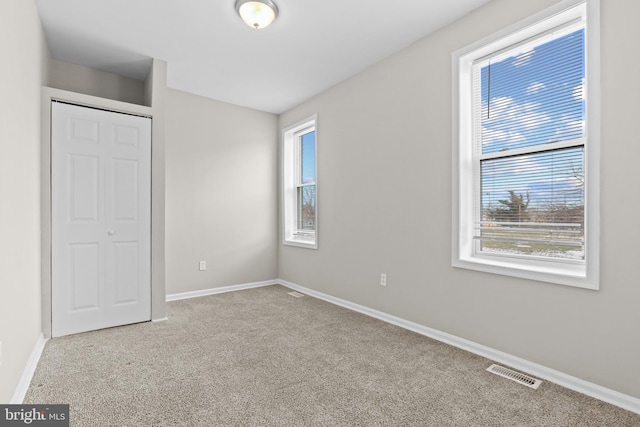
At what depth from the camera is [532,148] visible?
2.28 meters

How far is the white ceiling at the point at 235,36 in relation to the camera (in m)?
2.49

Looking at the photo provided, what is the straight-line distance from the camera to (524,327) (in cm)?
222

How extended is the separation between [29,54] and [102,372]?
2219 millimetres

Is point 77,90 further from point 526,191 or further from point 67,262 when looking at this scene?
point 526,191

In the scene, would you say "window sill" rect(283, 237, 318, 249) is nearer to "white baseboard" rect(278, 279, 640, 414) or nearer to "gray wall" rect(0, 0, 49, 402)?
"white baseboard" rect(278, 279, 640, 414)

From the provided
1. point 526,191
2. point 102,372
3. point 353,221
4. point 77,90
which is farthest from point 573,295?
point 77,90

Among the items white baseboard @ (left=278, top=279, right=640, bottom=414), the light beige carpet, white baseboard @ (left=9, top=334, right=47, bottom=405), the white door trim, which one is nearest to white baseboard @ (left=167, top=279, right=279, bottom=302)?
the white door trim

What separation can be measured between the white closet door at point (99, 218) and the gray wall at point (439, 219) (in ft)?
6.60

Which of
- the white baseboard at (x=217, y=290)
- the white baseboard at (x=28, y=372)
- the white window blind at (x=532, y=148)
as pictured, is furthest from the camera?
the white baseboard at (x=217, y=290)

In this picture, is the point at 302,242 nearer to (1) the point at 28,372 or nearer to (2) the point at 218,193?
(2) the point at 218,193

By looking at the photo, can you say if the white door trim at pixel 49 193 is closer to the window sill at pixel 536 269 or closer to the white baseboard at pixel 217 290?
the white baseboard at pixel 217 290

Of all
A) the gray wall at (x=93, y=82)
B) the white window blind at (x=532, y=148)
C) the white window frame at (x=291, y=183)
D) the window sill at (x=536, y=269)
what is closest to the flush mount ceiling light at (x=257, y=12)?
the gray wall at (x=93, y=82)

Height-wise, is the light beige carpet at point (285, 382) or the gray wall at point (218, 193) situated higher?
the gray wall at point (218, 193)

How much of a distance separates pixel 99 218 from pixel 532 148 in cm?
359
